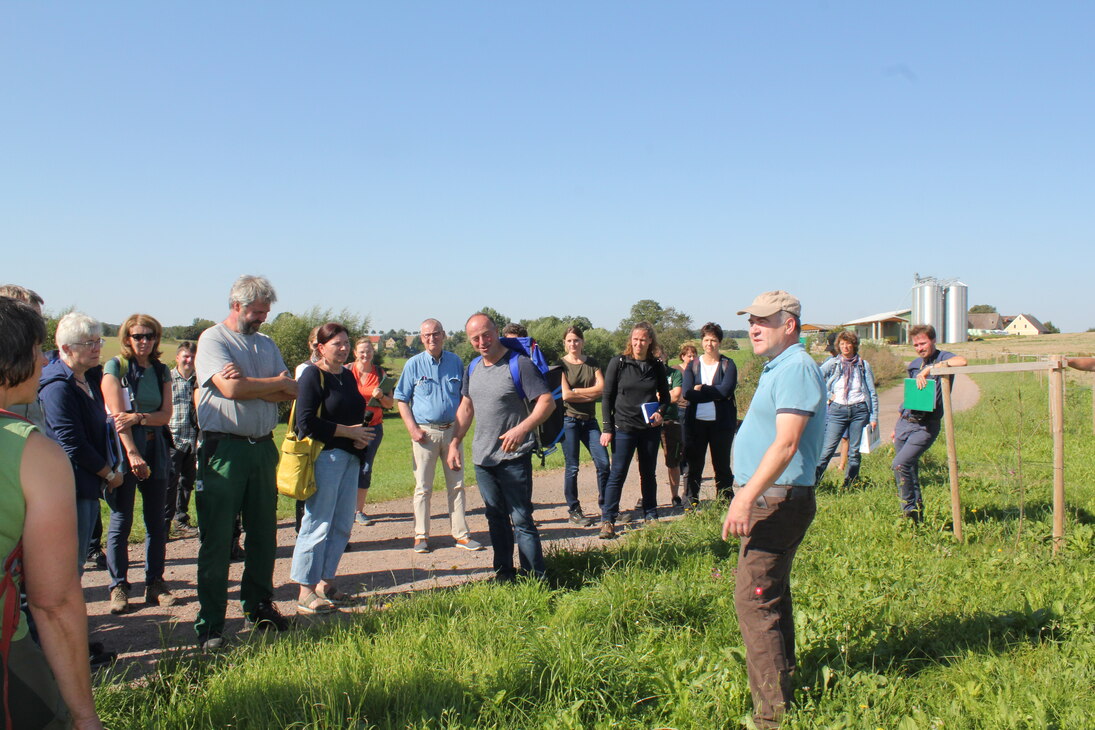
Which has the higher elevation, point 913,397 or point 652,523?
point 913,397

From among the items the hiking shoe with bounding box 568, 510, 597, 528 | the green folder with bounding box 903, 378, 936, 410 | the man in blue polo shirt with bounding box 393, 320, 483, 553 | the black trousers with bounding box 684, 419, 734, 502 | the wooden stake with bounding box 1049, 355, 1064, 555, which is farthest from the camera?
the black trousers with bounding box 684, 419, 734, 502

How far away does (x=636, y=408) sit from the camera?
7.67 meters

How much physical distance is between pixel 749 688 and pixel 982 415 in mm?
17235

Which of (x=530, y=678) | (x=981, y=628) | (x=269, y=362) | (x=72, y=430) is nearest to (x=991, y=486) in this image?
(x=981, y=628)

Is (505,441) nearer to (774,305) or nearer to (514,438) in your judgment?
(514,438)

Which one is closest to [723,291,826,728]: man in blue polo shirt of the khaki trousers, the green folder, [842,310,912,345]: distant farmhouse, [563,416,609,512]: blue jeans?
the green folder

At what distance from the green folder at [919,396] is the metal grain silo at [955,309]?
9432 cm

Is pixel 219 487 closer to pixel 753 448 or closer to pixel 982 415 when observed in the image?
pixel 753 448

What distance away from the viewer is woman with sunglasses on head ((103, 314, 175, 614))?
5426mm

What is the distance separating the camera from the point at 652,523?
7230mm

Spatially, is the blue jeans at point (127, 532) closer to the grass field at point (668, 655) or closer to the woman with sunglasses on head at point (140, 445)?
the woman with sunglasses on head at point (140, 445)

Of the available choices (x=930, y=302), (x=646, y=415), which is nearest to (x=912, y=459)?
(x=646, y=415)

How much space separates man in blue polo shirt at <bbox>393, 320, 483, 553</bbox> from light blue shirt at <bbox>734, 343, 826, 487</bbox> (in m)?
3.91

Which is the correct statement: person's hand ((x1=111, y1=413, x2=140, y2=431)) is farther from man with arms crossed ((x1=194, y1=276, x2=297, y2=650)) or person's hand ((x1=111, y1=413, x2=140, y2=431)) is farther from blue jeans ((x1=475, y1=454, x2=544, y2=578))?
blue jeans ((x1=475, y1=454, x2=544, y2=578))
